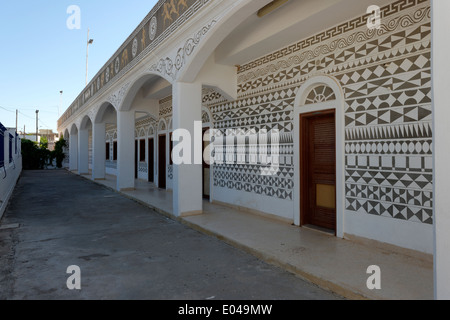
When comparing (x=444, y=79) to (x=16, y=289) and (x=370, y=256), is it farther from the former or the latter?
(x=16, y=289)

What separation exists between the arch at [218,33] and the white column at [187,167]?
259mm

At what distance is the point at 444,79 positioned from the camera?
6.47 feet

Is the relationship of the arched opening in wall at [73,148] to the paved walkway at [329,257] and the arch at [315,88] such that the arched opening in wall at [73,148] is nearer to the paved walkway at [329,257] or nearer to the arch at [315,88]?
the paved walkway at [329,257]

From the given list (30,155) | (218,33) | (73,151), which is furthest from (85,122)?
(218,33)

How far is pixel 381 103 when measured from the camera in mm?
4043

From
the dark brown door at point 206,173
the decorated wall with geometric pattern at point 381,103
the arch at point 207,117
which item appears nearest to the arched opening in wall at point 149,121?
the arch at point 207,117

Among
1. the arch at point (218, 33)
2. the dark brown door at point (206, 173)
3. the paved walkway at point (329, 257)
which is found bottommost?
the paved walkway at point (329, 257)

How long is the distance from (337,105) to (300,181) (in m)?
1.43

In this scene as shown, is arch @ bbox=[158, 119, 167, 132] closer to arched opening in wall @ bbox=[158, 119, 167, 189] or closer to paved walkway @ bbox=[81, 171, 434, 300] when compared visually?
arched opening in wall @ bbox=[158, 119, 167, 189]

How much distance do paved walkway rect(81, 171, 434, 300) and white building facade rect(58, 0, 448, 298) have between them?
26 centimetres

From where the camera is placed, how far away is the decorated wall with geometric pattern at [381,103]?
3.63 meters

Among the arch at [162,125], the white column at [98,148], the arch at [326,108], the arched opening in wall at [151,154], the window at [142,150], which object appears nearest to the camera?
the arch at [326,108]

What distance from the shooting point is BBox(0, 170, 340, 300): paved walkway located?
2957mm
